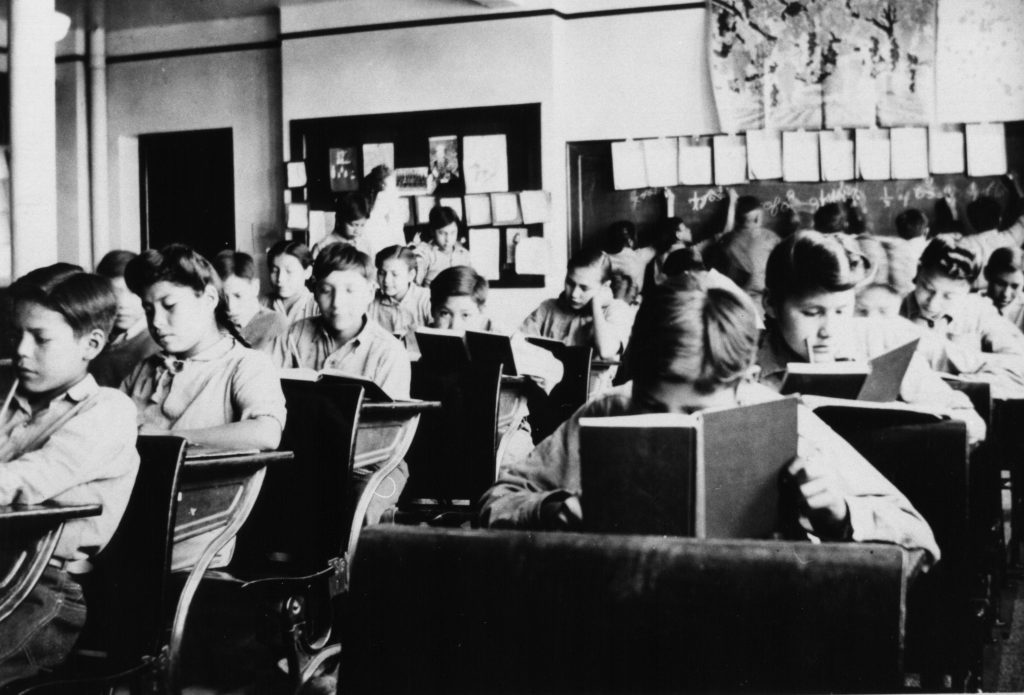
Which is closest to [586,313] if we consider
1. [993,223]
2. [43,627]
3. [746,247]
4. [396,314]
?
[396,314]

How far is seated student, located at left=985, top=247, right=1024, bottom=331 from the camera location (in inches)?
210

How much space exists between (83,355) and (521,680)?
4.33 feet

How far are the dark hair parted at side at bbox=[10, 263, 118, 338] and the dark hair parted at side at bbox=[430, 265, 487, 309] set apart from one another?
2449 mm

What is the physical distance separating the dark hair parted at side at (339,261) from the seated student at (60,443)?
1.41 metres

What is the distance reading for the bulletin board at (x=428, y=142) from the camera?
24.4 ft

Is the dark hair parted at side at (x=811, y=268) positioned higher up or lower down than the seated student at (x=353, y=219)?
lower down

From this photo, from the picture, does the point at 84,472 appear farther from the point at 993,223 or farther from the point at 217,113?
the point at 217,113

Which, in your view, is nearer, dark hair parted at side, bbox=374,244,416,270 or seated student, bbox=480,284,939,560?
seated student, bbox=480,284,939,560

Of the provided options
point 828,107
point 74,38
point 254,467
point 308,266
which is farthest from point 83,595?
point 74,38

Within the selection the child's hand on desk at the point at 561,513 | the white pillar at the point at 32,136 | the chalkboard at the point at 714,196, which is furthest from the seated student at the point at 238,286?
the child's hand on desk at the point at 561,513

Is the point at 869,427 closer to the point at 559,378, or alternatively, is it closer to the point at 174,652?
the point at 174,652

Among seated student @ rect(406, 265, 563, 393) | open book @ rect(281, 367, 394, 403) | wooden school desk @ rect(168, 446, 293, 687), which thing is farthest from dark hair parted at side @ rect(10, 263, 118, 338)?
seated student @ rect(406, 265, 563, 393)

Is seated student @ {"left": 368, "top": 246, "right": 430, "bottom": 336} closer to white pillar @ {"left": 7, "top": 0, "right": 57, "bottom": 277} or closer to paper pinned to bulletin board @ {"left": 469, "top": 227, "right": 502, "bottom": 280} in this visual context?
white pillar @ {"left": 7, "top": 0, "right": 57, "bottom": 277}

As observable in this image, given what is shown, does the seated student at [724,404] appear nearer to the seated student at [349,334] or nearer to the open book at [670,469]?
the open book at [670,469]
